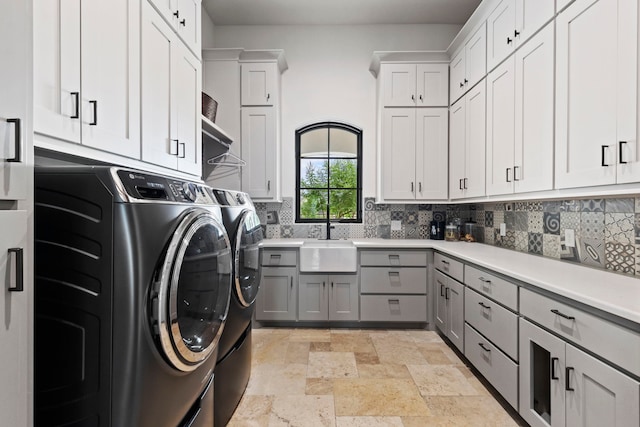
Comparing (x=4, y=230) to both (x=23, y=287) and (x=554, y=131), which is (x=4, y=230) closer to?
(x=23, y=287)

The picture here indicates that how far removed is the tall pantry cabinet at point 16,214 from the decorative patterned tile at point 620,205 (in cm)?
251

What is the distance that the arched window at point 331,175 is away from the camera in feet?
13.3

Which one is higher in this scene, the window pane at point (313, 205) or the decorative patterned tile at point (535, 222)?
the window pane at point (313, 205)

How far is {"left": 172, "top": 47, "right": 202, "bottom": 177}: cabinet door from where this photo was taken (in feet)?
6.61

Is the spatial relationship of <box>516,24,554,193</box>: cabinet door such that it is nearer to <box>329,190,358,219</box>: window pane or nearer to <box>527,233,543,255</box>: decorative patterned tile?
<box>527,233,543,255</box>: decorative patterned tile

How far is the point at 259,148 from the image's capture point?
3.65 meters

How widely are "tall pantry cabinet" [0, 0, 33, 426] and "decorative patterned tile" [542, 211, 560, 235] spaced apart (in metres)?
2.79

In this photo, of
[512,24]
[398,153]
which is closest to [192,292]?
[512,24]

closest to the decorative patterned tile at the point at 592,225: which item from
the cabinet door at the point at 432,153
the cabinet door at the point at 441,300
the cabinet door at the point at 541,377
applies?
the cabinet door at the point at 541,377

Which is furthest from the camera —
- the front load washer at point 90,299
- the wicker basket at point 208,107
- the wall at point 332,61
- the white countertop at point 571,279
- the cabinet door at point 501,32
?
the wall at point 332,61

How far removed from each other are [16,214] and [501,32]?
295 cm

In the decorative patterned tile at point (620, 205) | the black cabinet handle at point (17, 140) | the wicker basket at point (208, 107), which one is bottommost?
the decorative patterned tile at point (620, 205)

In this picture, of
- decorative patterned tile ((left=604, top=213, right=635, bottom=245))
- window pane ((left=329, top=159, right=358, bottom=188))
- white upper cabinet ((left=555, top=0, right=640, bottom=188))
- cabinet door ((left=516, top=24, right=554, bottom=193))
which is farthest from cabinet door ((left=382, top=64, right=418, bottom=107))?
decorative patterned tile ((left=604, top=213, right=635, bottom=245))

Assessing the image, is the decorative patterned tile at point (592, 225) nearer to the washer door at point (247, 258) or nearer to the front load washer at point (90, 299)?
the washer door at point (247, 258)
